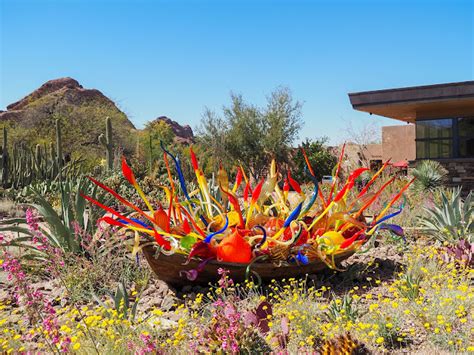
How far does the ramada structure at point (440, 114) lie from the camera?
13953 millimetres

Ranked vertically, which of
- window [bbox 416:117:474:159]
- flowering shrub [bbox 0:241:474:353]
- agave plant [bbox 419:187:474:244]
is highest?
window [bbox 416:117:474:159]

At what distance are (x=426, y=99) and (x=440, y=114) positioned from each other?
2.53 m

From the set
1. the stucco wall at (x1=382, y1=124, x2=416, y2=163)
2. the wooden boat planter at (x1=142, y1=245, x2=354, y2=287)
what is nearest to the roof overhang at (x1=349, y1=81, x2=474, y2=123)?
the stucco wall at (x1=382, y1=124, x2=416, y2=163)

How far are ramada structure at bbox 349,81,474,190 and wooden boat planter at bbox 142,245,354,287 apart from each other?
1153cm

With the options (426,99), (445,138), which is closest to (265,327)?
(426,99)

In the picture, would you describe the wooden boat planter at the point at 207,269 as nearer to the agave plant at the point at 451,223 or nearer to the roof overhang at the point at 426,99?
the agave plant at the point at 451,223

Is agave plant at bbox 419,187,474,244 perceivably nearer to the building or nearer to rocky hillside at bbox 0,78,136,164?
the building

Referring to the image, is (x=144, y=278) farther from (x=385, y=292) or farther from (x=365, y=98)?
(x=365, y=98)

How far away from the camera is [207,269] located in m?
3.63

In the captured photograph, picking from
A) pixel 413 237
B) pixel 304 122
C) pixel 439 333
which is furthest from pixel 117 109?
pixel 439 333

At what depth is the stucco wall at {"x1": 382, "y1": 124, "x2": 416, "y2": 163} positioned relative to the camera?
2266cm

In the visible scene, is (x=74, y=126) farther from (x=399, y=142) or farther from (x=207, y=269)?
(x=207, y=269)

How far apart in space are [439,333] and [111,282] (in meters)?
2.56

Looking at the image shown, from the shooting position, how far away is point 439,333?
9.21ft
